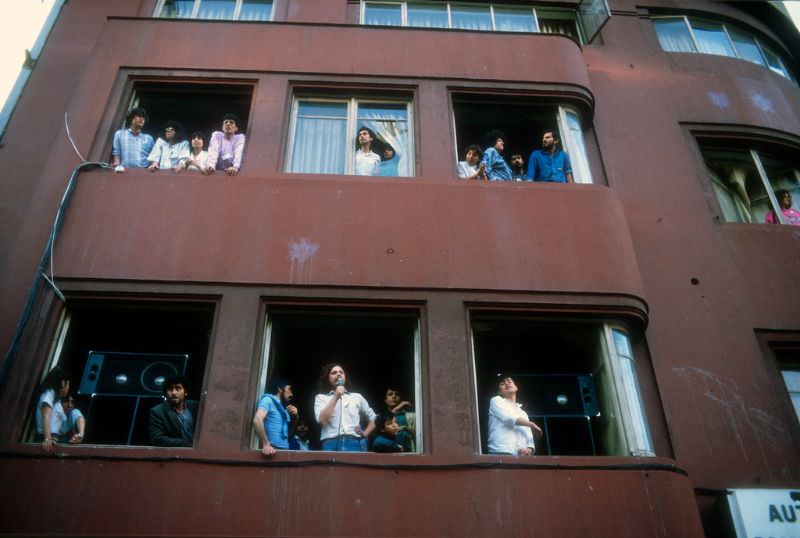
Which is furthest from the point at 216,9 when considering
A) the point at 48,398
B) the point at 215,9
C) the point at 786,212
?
the point at 786,212

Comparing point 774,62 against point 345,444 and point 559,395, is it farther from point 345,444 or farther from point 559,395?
point 345,444

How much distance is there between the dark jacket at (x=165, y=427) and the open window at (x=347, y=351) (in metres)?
0.78

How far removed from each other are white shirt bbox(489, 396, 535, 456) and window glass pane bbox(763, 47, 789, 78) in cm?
942

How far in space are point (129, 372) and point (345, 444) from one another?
2645 millimetres

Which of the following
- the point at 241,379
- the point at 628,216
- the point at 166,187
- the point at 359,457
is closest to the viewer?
the point at 359,457

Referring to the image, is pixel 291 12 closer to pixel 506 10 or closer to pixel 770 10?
pixel 506 10

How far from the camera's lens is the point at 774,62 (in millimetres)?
12820

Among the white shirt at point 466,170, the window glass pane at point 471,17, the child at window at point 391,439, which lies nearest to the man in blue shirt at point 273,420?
the child at window at point 391,439

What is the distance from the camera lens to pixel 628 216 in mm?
9359

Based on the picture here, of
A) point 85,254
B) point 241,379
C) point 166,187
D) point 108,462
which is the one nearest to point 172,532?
point 108,462

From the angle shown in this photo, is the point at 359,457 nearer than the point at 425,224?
Yes

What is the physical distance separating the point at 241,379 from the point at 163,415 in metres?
0.85

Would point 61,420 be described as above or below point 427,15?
below

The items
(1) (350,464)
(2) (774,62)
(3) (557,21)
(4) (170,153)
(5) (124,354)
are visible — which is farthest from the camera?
(2) (774,62)
